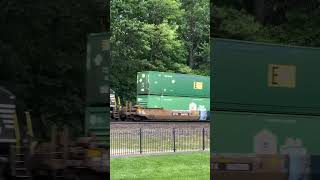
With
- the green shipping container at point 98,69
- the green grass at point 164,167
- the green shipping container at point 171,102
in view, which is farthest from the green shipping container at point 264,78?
the green shipping container at point 171,102

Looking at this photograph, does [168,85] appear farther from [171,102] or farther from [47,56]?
[47,56]

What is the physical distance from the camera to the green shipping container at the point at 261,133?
357 centimetres

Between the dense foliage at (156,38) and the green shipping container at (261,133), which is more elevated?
the dense foliage at (156,38)

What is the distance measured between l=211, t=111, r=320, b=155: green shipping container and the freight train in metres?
14.6

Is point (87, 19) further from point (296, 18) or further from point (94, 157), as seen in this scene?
point (296, 18)

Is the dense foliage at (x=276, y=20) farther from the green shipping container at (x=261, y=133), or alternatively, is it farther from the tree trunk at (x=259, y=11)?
the green shipping container at (x=261, y=133)

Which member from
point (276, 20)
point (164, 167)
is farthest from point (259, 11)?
point (164, 167)

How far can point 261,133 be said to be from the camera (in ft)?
11.8

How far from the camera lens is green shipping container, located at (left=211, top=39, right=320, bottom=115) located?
3.61 m

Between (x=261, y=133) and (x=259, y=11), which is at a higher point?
(x=259, y=11)

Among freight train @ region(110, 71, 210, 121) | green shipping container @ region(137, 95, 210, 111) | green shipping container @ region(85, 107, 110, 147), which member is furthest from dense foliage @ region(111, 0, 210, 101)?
green shipping container @ region(85, 107, 110, 147)

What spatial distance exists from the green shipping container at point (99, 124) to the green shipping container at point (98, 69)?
53 mm

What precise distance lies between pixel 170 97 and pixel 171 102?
1.56 feet

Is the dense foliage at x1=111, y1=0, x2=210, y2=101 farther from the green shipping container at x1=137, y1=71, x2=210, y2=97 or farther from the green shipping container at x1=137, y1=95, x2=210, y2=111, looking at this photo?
the green shipping container at x1=137, y1=95, x2=210, y2=111
